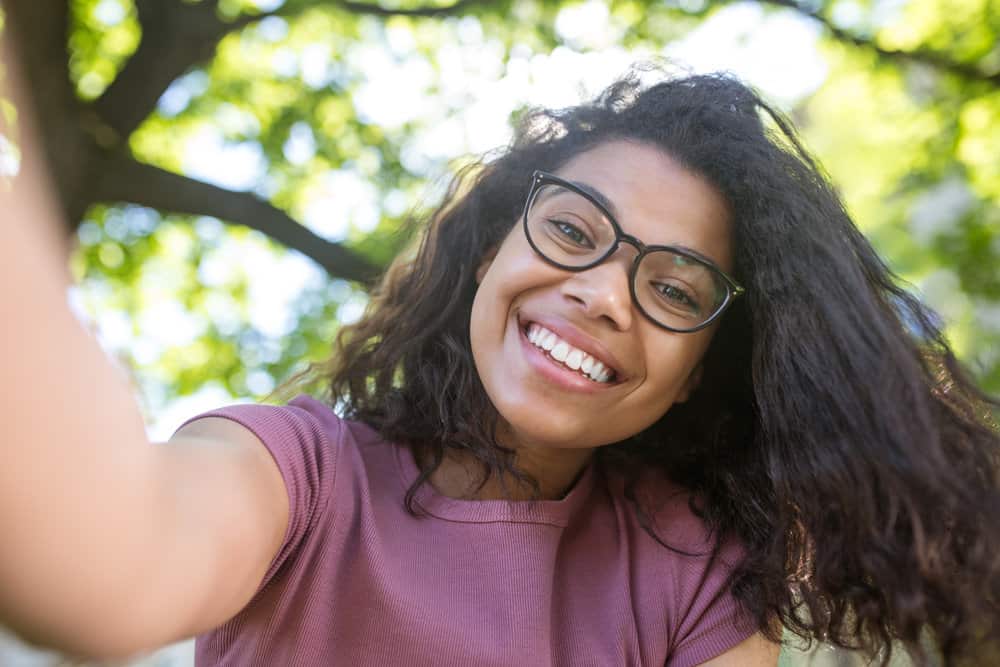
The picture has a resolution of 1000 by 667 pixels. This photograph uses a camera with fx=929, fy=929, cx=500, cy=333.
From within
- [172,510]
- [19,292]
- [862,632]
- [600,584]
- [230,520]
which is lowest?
[600,584]

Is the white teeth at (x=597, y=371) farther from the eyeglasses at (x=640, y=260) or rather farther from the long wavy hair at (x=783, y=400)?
the long wavy hair at (x=783, y=400)

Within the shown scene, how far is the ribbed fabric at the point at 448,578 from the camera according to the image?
5.44ft

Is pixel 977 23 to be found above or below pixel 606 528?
above

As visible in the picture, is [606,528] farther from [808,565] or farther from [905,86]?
[905,86]

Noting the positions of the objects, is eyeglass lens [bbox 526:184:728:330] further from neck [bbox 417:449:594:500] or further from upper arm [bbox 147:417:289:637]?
upper arm [bbox 147:417:289:637]

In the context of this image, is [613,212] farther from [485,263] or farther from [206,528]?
[206,528]

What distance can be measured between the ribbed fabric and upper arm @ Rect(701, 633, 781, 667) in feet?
0.07

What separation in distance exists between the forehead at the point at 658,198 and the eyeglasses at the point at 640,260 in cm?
3

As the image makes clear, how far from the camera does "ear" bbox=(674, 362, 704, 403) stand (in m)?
2.18

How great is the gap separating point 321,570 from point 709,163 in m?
1.19

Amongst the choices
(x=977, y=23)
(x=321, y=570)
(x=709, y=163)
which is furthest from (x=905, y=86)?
(x=321, y=570)

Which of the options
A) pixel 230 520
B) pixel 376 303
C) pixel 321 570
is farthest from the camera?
pixel 376 303

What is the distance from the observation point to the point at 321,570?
1670 mm

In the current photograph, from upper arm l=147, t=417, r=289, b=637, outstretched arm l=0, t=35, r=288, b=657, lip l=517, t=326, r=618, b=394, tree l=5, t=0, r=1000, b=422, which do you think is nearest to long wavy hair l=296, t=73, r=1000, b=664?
lip l=517, t=326, r=618, b=394
